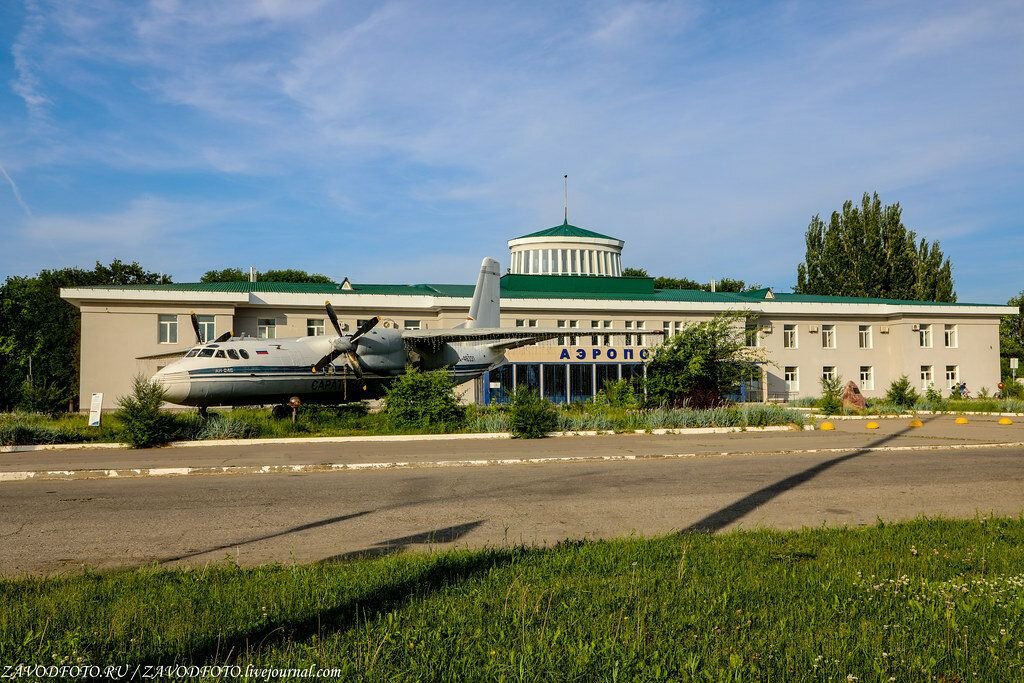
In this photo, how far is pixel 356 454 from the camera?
16.7m

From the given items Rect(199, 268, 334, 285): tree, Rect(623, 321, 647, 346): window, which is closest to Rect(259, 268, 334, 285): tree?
Rect(199, 268, 334, 285): tree

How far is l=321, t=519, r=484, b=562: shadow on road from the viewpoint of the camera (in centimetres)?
719

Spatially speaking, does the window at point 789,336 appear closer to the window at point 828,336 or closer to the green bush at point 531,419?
the window at point 828,336

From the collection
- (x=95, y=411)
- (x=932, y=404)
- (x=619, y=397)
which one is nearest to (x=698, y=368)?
(x=619, y=397)

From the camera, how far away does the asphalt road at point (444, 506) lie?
7742 mm

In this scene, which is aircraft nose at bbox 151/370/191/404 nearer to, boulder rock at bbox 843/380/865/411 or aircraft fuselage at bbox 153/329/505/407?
aircraft fuselage at bbox 153/329/505/407

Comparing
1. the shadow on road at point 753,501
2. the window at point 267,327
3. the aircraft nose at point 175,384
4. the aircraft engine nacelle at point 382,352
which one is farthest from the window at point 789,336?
the aircraft nose at point 175,384

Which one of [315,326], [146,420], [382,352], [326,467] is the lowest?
[326,467]

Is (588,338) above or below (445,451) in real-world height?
above

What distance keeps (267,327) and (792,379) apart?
3505 centimetres

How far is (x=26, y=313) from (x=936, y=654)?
63.0 meters

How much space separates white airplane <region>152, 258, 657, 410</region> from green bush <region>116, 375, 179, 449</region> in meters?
2.43

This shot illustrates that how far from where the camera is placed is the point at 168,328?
4100 cm

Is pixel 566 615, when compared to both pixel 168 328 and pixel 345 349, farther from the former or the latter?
pixel 168 328
